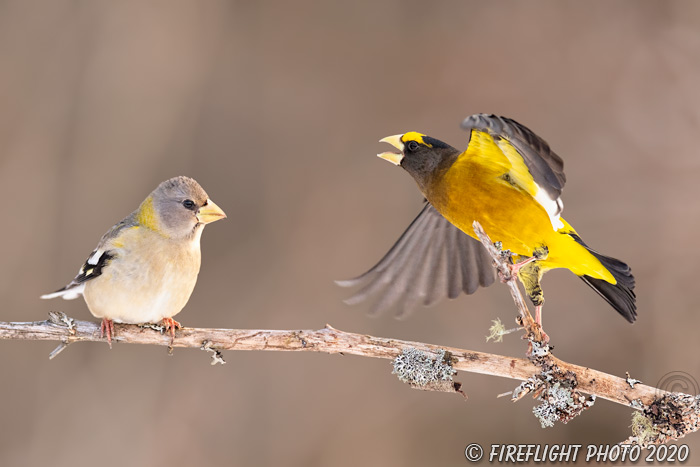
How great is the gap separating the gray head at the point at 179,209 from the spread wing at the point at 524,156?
0.93 metres

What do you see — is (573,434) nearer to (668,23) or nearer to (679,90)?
(679,90)

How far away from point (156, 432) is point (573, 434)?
7.80 feet

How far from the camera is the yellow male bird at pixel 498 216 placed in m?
2.94

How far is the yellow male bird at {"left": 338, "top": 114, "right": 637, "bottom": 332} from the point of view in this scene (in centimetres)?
294

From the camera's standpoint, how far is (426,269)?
11.8 feet

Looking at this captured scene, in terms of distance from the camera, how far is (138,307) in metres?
2.54

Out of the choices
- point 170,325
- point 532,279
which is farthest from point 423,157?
point 170,325

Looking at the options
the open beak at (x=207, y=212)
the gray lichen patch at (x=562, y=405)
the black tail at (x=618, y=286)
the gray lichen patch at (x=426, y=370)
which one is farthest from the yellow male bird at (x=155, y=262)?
the black tail at (x=618, y=286)

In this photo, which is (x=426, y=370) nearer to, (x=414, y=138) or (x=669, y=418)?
(x=669, y=418)

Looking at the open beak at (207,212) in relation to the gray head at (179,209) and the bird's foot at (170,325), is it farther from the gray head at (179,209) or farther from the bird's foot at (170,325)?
the bird's foot at (170,325)

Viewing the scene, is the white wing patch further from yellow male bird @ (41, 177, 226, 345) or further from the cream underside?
A: the cream underside

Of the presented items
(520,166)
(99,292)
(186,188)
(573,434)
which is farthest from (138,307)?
(573,434)

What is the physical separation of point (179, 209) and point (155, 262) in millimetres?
205

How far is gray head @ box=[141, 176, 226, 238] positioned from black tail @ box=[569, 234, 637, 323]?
1590mm
